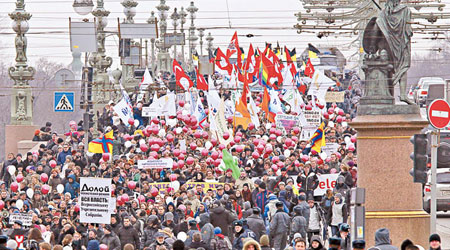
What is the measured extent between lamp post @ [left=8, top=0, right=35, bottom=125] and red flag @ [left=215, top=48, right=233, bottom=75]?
7172 millimetres

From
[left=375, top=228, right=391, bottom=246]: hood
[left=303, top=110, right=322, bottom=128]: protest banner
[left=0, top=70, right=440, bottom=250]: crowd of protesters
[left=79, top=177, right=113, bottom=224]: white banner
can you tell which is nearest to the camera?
[left=375, top=228, right=391, bottom=246]: hood

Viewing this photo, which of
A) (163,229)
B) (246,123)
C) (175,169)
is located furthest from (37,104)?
(163,229)

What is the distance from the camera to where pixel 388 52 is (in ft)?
78.5

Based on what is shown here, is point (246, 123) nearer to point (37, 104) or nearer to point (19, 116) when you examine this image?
point (19, 116)

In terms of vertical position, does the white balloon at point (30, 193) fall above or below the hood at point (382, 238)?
below

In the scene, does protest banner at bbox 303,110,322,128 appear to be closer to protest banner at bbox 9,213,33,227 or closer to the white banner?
protest banner at bbox 9,213,33,227

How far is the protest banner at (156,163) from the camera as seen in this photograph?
101 feet

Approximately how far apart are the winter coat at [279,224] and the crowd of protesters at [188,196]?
20mm

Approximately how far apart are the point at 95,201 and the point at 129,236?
0.91 meters

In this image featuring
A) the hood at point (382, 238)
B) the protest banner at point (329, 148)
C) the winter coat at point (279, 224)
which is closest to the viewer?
the hood at point (382, 238)

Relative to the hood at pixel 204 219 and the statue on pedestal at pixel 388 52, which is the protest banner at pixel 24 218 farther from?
the statue on pedestal at pixel 388 52

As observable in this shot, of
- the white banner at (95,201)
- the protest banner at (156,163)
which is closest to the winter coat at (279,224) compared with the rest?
the white banner at (95,201)

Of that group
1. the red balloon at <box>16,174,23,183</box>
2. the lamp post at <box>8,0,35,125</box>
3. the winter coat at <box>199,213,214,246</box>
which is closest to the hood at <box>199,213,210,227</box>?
the winter coat at <box>199,213,214,246</box>

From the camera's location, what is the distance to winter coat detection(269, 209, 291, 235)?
2512 centimetres
